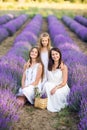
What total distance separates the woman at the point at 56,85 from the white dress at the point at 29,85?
0.63 ft

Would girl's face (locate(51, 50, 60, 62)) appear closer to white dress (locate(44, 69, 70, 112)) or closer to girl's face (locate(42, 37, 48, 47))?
white dress (locate(44, 69, 70, 112))

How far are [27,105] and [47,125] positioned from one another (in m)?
0.74

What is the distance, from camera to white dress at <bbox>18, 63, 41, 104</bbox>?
4816 mm

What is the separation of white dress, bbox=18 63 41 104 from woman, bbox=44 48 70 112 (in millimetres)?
192

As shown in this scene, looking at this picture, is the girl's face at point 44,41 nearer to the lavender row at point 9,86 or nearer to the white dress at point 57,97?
the white dress at point 57,97

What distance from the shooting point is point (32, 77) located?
5.01 metres

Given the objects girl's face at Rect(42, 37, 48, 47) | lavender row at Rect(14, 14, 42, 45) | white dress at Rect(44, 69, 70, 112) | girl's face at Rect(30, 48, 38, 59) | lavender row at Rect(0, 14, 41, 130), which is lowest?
lavender row at Rect(14, 14, 42, 45)

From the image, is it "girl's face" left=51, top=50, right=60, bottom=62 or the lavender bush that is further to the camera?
"girl's face" left=51, top=50, right=60, bottom=62

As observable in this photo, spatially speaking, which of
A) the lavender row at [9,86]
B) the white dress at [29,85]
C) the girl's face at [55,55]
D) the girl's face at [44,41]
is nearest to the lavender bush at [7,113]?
the lavender row at [9,86]

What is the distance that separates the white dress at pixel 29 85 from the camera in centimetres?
482

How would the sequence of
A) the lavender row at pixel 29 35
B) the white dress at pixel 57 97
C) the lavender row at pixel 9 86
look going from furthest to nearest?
the lavender row at pixel 29 35 < the white dress at pixel 57 97 < the lavender row at pixel 9 86

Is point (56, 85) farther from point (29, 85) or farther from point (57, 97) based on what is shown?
point (29, 85)

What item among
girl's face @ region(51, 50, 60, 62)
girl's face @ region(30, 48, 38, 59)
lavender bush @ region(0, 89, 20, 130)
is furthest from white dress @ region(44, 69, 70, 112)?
lavender bush @ region(0, 89, 20, 130)

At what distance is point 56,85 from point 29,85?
369 millimetres
